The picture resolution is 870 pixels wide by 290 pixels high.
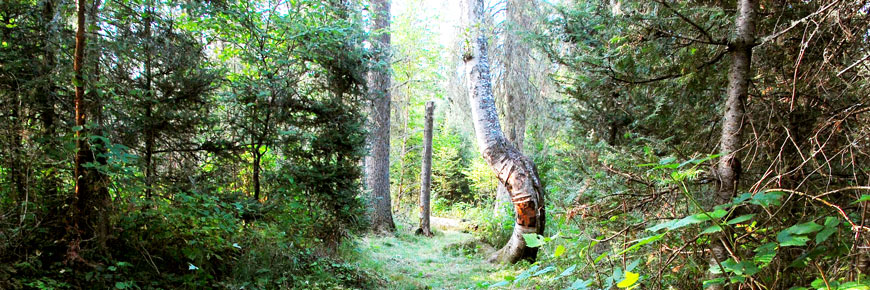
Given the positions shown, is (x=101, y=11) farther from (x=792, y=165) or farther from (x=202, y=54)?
(x=792, y=165)

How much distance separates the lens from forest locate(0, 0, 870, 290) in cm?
179

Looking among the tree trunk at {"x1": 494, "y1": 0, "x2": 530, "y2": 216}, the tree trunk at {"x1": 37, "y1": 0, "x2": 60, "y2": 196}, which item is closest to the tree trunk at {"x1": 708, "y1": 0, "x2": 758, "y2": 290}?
the tree trunk at {"x1": 37, "y1": 0, "x2": 60, "y2": 196}

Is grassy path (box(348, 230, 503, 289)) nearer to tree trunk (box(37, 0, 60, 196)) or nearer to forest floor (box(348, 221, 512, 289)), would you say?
forest floor (box(348, 221, 512, 289))

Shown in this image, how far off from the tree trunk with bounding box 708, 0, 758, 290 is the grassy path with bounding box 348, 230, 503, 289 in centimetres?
303

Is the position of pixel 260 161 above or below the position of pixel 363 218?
above

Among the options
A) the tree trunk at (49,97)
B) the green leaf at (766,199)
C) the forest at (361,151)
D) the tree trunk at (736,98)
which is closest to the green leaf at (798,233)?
the forest at (361,151)

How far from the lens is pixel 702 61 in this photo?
2.54 meters

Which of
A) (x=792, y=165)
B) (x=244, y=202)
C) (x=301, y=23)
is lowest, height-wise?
(x=244, y=202)

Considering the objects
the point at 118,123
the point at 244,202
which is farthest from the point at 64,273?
the point at 244,202

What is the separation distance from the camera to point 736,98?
213cm

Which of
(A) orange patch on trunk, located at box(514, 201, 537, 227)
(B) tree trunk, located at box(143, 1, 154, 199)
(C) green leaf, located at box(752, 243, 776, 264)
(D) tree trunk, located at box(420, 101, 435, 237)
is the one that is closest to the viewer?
(C) green leaf, located at box(752, 243, 776, 264)

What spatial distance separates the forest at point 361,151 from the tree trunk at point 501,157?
0.03m

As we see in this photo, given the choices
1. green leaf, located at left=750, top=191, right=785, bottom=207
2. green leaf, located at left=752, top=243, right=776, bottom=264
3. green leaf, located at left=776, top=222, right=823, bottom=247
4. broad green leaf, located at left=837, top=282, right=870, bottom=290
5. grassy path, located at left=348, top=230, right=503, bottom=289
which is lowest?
grassy path, located at left=348, top=230, right=503, bottom=289

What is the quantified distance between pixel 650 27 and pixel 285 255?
4208 mm
